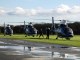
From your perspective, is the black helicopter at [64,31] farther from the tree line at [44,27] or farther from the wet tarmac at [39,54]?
the tree line at [44,27]

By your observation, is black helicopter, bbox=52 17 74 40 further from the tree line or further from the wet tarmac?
the tree line

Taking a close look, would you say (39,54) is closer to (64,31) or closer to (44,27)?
(64,31)

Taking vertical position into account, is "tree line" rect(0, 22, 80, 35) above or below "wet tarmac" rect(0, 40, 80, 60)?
above

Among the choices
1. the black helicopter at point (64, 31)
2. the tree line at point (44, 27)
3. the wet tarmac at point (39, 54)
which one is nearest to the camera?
the wet tarmac at point (39, 54)

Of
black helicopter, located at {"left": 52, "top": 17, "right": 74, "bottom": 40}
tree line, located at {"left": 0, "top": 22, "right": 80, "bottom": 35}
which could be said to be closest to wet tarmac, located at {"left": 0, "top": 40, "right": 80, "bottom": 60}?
black helicopter, located at {"left": 52, "top": 17, "right": 74, "bottom": 40}

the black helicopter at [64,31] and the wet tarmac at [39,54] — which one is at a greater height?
the black helicopter at [64,31]

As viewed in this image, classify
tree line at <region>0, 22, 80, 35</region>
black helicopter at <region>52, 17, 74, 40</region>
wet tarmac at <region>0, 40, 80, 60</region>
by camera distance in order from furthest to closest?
tree line at <region>0, 22, 80, 35</region> < black helicopter at <region>52, 17, 74, 40</region> < wet tarmac at <region>0, 40, 80, 60</region>

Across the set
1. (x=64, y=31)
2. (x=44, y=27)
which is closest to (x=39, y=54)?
(x=64, y=31)

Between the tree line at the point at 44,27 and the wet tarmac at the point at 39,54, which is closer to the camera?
the wet tarmac at the point at 39,54

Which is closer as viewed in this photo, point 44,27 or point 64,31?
point 64,31

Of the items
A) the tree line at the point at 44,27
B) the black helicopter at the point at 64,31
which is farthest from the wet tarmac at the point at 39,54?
the tree line at the point at 44,27

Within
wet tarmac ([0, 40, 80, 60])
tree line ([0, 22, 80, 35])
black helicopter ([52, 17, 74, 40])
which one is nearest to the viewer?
wet tarmac ([0, 40, 80, 60])

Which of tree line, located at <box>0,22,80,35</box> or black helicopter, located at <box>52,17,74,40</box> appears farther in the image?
tree line, located at <box>0,22,80,35</box>

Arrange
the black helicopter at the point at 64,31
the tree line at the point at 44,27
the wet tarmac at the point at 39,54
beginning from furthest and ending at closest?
the tree line at the point at 44,27
the black helicopter at the point at 64,31
the wet tarmac at the point at 39,54
